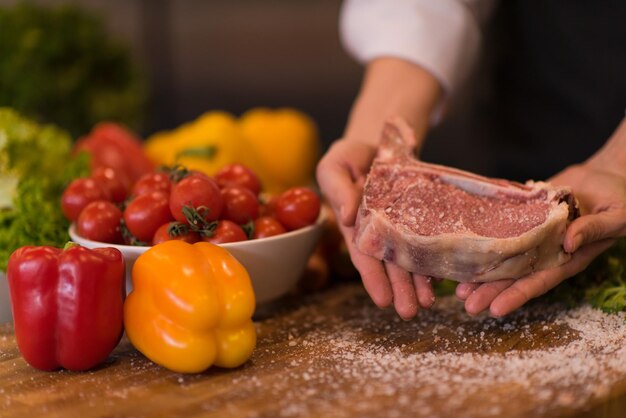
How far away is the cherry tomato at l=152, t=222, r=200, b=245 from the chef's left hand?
1.86ft

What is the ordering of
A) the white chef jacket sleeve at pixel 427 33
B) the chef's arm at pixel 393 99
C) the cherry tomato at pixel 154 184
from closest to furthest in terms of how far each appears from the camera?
the cherry tomato at pixel 154 184 < the chef's arm at pixel 393 99 < the white chef jacket sleeve at pixel 427 33

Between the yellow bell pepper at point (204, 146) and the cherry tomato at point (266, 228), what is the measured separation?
2.46ft

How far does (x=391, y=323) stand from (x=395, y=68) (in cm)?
81

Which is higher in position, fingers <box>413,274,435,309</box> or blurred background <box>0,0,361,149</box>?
fingers <box>413,274,435,309</box>

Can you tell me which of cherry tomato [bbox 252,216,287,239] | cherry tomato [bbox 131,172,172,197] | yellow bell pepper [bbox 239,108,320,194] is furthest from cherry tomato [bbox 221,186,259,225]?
yellow bell pepper [bbox 239,108,320,194]

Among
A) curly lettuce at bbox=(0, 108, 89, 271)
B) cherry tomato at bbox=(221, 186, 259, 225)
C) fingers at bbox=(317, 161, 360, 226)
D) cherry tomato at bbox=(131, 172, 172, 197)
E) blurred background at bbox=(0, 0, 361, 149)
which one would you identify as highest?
fingers at bbox=(317, 161, 360, 226)

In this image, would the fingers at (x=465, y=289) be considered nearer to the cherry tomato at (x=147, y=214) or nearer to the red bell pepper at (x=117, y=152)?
the cherry tomato at (x=147, y=214)

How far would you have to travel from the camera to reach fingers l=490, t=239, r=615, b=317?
5.44 ft

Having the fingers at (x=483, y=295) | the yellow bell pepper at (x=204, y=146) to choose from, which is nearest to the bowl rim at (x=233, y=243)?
the fingers at (x=483, y=295)

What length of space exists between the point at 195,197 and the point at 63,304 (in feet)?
1.16

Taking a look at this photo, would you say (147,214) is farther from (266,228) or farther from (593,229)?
(593,229)

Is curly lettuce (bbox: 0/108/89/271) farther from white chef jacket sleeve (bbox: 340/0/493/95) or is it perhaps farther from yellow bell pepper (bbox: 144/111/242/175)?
white chef jacket sleeve (bbox: 340/0/493/95)

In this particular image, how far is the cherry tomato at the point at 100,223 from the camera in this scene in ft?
6.07

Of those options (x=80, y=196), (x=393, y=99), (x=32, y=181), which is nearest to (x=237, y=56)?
(x=393, y=99)
